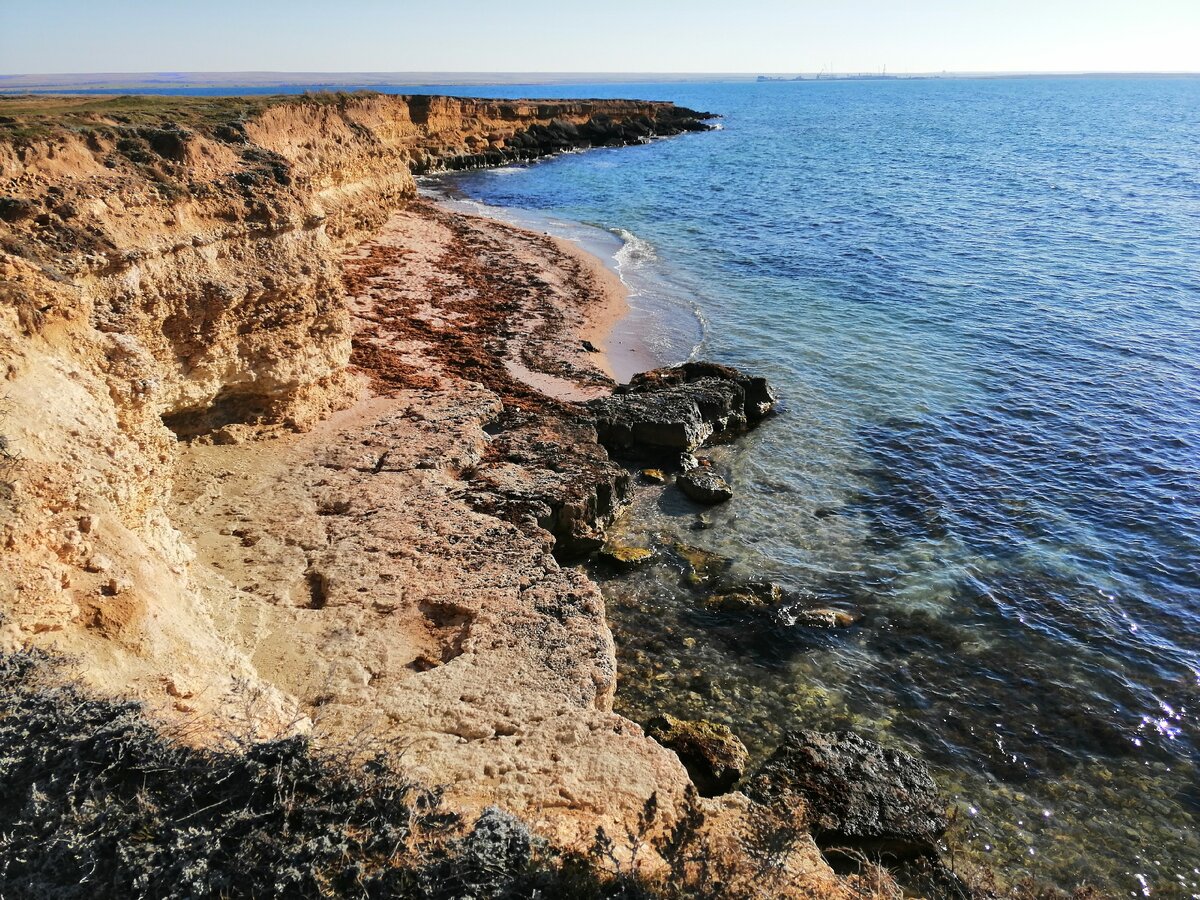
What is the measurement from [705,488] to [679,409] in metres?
2.64

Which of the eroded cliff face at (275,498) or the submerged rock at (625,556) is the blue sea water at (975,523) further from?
the eroded cliff face at (275,498)

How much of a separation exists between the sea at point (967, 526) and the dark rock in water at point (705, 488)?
31 centimetres

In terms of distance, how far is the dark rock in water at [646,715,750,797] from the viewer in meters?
8.17

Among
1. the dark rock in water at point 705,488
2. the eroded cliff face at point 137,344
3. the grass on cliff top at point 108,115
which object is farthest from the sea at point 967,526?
the grass on cliff top at point 108,115

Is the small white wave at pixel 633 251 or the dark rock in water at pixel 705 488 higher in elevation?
the small white wave at pixel 633 251

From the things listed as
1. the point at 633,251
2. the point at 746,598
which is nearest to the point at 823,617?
the point at 746,598

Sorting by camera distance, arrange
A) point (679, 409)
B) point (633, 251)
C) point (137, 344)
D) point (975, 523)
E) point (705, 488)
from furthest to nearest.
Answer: point (633, 251)
point (679, 409)
point (705, 488)
point (975, 523)
point (137, 344)

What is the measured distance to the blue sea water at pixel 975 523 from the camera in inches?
352

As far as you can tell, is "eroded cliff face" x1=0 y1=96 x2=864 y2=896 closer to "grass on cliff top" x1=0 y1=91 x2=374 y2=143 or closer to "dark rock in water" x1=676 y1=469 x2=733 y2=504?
"grass on cliff top" x1=0 y1=91 x2=374 y2=143

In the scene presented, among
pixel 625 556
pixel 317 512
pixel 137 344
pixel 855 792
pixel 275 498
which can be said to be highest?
pixel 137 344

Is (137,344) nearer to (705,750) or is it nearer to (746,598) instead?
(705,750)

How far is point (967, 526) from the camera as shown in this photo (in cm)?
1358

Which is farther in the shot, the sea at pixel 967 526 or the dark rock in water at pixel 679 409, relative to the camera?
the dark rock in water at pixel 679 409

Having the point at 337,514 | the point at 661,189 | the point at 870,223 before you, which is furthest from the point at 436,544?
the point at 661,189
